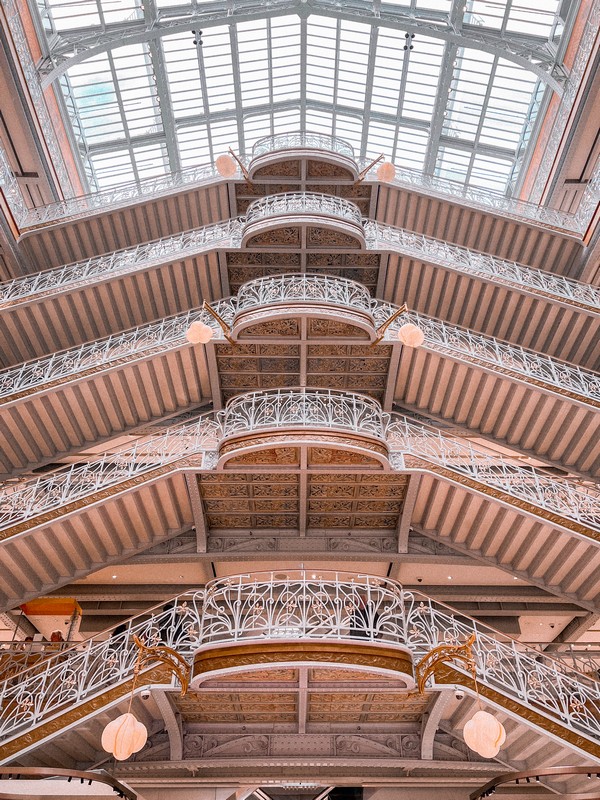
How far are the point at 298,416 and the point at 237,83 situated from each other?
1231cm

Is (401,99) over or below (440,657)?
over

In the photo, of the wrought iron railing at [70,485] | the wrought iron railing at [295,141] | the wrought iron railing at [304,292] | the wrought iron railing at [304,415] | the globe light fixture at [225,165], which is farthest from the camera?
the wrought iron railing at [295,141]

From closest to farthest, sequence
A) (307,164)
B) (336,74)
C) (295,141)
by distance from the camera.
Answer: (307,164) < (295,141) < (336,74)

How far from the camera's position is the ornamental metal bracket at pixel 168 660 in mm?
6176

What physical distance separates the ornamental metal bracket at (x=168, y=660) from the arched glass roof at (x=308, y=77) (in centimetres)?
1332

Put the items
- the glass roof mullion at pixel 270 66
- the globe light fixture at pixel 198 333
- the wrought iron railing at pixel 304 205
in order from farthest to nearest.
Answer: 1. the glass roof mullion at pixel 270 66
2. the wrought iron railing at pixel 304 205
3. the globe light fixture at pixel 198 333

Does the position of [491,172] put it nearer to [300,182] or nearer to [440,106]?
[440,106]

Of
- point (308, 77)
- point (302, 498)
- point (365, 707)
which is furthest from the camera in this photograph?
point (308, 77)

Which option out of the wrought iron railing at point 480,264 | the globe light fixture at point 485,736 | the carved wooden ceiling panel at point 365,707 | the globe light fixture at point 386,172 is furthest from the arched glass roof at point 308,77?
the globe light fixture at point 485,736

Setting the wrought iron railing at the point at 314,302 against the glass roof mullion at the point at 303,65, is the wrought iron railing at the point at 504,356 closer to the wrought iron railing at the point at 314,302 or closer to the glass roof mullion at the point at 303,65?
the wrought iron railing at the point at 314,302

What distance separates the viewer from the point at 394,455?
966cm

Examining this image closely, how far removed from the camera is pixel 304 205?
13242mm

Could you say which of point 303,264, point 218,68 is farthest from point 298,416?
point 218,68

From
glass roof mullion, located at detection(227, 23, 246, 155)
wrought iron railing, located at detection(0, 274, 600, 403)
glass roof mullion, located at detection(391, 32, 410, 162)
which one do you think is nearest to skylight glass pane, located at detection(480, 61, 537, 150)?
glass roof mullion, located at detection(391, 32, 410, 162)
